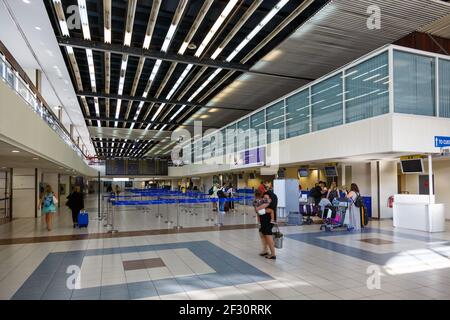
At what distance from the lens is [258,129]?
1848cm

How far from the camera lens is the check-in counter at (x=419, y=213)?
10.0 m

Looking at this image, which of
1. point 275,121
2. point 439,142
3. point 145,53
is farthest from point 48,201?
point 439,142

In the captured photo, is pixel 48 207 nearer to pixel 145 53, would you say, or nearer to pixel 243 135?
pixel 145 53

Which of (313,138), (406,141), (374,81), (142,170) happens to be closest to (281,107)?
(313,138)

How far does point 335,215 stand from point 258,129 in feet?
29.0

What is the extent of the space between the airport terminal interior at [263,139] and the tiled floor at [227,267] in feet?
0.15

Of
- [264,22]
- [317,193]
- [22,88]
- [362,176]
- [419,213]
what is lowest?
[419,213]

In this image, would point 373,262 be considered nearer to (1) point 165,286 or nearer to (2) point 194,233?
(1) point 165,286

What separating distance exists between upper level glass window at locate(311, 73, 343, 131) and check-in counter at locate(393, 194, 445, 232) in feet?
11.6

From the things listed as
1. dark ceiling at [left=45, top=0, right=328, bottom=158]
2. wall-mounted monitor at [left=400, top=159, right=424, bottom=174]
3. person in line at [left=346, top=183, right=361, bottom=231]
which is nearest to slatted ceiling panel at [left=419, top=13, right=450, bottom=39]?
dark ceiling at [left=45, top=0, right=328, bottom=158]

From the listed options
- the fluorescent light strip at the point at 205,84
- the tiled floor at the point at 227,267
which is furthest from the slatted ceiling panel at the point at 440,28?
the fluorescent light strip at the point at 205,84

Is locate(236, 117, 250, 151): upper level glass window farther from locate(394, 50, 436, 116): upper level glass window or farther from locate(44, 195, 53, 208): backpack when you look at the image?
locate(44, 195, 53, 208): backpack

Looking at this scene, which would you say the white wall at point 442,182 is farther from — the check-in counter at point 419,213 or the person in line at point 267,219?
the person in line at point 267,219

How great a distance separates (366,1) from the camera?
844 centimetres
